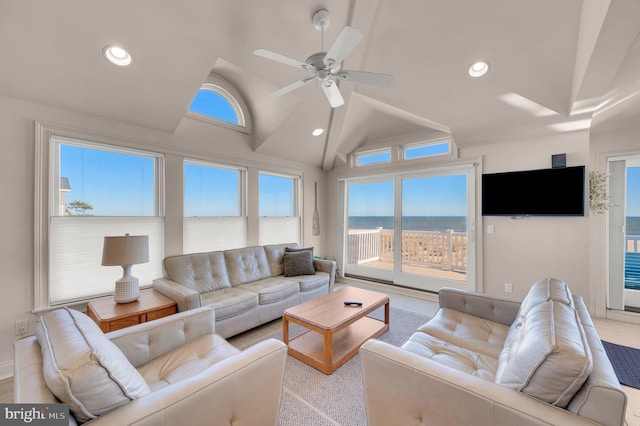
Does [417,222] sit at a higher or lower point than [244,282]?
higher

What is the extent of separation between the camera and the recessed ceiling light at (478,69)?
269 centimetres

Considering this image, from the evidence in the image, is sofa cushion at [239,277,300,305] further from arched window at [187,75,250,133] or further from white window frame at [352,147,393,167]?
white window frame at [352,147,393,167]

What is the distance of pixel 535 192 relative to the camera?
3.29 metres

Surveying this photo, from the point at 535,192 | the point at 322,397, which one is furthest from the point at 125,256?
the point at 535,192

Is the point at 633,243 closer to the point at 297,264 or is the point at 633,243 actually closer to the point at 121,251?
the point at 297,264

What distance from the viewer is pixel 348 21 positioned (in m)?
2.56

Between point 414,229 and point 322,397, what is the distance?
3250 millimetres

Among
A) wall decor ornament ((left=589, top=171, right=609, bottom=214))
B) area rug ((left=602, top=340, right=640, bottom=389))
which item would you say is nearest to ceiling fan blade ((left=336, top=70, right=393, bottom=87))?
wall decor ornament ((left=589, top=171, right=609, bottom=214))

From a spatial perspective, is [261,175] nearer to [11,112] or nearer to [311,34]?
[311,34]

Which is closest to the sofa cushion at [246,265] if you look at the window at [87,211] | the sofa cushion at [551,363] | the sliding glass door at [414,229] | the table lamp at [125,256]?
the window at [87,211]

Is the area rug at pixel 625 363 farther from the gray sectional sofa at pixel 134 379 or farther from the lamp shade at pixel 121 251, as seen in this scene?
the lamp shade at pixel 121 251

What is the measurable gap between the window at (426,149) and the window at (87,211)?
378 cm

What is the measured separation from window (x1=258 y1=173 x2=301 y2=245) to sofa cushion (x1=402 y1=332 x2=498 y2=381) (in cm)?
311

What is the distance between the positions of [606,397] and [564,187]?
3.13 meters
